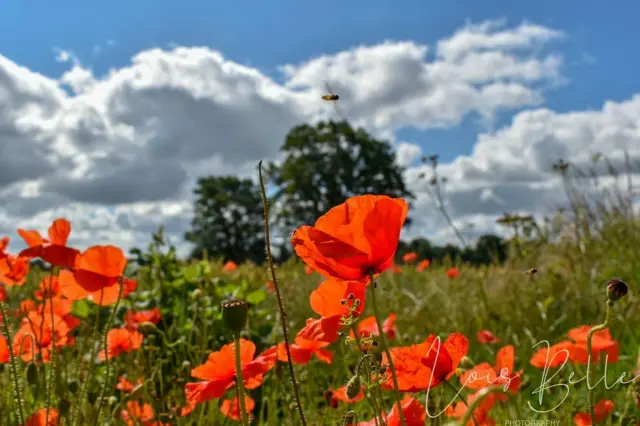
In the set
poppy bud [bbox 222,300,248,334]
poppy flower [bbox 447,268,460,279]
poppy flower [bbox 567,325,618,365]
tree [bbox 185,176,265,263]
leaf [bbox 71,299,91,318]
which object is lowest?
poppy flower [bbox 567,325,618,365]

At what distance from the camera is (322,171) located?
29500mm

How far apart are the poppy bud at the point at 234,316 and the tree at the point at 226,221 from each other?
30.0 metres

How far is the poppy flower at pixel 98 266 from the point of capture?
4.41 ft

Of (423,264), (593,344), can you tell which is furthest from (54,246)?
(423,264)

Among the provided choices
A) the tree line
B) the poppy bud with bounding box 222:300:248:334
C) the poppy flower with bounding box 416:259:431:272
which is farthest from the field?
the tree line

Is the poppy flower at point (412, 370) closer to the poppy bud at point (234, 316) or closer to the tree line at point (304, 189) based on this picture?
the poppy bud at point (234, 316)

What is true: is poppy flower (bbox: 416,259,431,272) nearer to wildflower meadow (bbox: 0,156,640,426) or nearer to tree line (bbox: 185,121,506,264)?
wildflower meadow (bbox: 0,156,640,426)

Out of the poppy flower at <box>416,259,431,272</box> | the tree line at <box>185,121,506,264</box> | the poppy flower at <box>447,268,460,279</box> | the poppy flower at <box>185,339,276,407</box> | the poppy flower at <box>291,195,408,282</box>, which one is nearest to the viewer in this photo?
the poppy flower at <box>291,195,408,282</box>

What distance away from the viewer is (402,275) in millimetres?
6051

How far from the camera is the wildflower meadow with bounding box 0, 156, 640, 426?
870 mm

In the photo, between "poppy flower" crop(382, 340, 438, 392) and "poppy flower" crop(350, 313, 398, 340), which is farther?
"poppy flower" crop(350, 313, 398, 340)

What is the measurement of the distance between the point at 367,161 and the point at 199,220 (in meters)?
9.07

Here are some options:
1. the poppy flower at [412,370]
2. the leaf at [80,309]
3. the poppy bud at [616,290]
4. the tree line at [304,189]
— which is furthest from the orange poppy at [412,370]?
the tree line at [304,189]

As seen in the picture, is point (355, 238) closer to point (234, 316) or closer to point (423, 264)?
point (234, 316)
